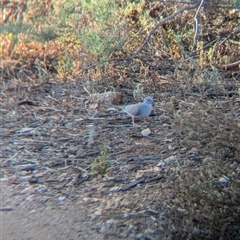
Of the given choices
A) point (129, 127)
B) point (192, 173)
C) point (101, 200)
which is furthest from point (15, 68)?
point (192, 173)

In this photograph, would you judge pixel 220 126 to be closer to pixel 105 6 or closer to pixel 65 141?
pixel 65 141

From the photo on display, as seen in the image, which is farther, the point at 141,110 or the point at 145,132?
the point at 141,110

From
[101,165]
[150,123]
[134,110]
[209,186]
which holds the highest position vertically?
[209,186]

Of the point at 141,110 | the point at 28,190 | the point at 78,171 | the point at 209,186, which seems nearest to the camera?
the point at 209,186

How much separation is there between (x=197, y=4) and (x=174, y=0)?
482 millimetres

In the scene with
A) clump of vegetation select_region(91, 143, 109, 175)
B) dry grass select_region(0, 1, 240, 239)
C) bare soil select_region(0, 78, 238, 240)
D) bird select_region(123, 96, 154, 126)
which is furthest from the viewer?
bird select_region(123, 96, 154, 126)

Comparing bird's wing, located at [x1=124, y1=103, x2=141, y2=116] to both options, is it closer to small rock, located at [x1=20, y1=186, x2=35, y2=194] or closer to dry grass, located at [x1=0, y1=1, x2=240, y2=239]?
dry grass, located at [x1=0, y1=1, x2=240, y2=239]

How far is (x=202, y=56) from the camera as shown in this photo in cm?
827

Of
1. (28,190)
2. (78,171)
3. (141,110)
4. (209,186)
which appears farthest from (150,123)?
(209,186)

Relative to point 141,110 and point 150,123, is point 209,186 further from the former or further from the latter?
point 150,123

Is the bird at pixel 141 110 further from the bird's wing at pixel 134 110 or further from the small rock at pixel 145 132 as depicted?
the small rock at pixel 145 132

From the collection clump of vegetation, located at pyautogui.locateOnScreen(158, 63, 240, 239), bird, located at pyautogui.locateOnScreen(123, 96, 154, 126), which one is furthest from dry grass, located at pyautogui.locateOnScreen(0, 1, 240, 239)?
bird, located at pyautogui.locateOnScreen(123, 96, 154, 126)

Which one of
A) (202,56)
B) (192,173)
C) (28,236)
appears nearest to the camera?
(192,173)

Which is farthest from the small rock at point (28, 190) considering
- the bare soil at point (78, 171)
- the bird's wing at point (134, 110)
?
the bird's wing at point (134, 110)
